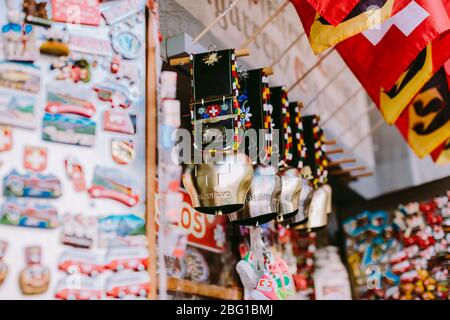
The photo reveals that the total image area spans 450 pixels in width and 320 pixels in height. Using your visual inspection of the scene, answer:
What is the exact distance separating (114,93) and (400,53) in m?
1.88

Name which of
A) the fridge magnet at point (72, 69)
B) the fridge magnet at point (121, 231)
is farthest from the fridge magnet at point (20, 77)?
the fridge magnet at point (121, 231)

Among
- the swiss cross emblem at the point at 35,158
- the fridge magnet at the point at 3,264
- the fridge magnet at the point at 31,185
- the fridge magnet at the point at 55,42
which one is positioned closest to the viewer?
the fridge magnet at the point at 3,264

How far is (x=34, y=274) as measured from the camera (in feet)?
12.0

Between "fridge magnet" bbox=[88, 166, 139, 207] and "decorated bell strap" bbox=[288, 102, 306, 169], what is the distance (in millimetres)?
1156

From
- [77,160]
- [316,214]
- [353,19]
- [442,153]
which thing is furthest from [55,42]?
[442,153]

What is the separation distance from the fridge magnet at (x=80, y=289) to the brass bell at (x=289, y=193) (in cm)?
121

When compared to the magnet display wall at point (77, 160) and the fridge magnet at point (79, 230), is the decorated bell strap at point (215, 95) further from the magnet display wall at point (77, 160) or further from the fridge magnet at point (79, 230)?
the fridge magnet at point (79, 230)

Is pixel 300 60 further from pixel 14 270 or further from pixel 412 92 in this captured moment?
pixel 14 270

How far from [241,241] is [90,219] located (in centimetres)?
180

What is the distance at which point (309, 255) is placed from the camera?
22.1ft

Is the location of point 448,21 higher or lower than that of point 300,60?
lower

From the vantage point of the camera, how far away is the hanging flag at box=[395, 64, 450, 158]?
222 inches

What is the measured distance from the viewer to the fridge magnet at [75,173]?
3.95 meters

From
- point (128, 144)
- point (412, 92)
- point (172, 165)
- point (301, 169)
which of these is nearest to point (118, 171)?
point (128, 144)
